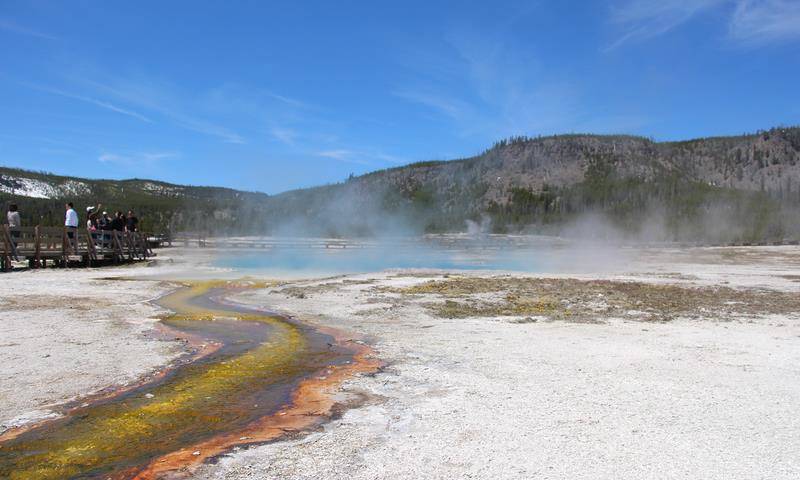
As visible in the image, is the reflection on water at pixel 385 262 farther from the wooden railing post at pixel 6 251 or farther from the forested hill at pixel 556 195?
the forested hill at pixel 556 195

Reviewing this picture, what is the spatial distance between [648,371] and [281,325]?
5808 mm

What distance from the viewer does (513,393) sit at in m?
5.35

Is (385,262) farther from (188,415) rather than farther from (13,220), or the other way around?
(188,415)

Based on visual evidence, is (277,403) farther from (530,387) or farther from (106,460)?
(530,387)

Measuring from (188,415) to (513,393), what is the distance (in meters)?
2.87

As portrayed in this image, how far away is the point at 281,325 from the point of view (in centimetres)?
968

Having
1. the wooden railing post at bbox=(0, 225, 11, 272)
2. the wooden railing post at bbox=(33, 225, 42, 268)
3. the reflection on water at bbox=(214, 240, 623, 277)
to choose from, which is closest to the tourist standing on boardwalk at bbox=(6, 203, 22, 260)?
the wooden railing post at bbox=(0, 225, 11, 272)

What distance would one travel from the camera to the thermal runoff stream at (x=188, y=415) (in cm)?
383

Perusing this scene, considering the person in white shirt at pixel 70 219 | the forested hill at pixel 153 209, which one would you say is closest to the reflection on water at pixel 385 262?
the person in white shirt at pixel 70 219

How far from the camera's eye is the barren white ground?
3.77 m

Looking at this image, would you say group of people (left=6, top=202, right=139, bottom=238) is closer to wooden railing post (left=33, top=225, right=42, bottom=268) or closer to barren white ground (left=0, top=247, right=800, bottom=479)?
wooden railing post (left=33, top=225, right=42, bottom=268)

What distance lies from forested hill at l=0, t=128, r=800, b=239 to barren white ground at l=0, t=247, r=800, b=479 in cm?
7314

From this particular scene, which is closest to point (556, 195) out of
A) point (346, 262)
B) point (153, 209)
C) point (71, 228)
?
point (153, 209)

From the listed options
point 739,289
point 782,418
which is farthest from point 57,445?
point 739,289
